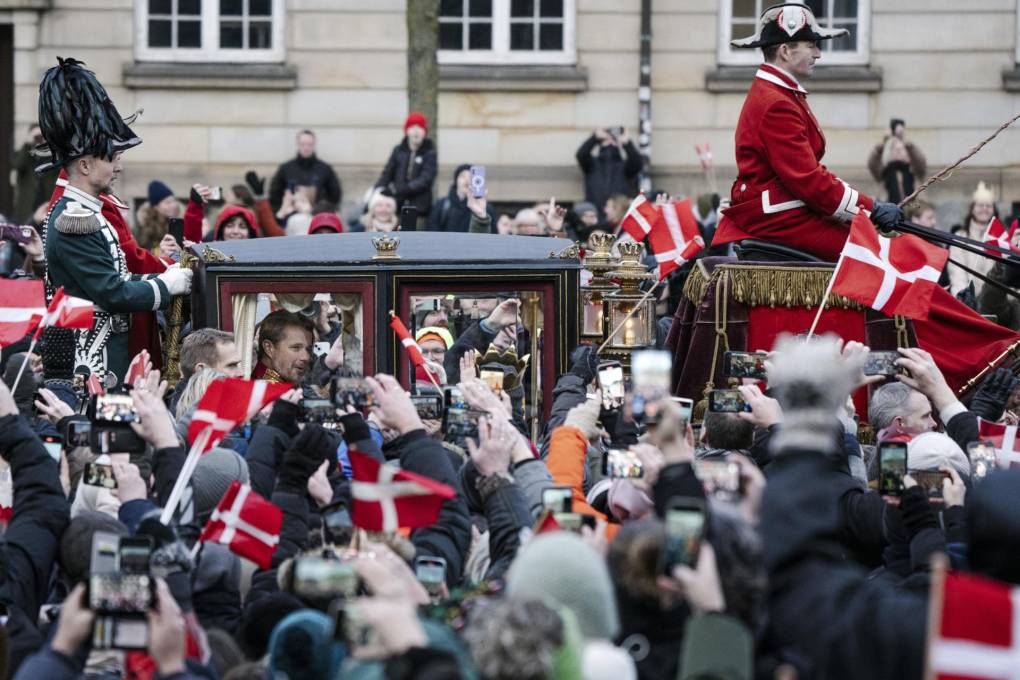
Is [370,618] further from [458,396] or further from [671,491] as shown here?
[458,396]

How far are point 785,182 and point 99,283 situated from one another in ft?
10.3

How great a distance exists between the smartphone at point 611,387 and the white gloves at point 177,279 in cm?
294

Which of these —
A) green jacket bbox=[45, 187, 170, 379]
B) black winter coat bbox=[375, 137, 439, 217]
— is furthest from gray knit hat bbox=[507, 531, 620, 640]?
black winter coat bbox=[375, 137, 439, 217]

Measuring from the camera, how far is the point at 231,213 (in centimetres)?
1248

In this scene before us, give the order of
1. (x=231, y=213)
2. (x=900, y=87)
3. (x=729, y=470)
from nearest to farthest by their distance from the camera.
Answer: (x=729, y=470)
(x=231, y=213)
(x=900, y=87)

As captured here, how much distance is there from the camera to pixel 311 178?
18.7 metres

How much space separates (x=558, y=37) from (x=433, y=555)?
47.9ft

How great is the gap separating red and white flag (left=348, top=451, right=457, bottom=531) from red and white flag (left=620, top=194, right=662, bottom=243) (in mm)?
5314

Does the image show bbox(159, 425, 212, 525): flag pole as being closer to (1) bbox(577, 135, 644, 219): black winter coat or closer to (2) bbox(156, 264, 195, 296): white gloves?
(2) bbox(156, 264, 195, 296): white gloves

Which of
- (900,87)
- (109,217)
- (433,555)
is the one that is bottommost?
(433,555)

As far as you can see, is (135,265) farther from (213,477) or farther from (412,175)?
(412,175)

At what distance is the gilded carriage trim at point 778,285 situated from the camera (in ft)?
31.9

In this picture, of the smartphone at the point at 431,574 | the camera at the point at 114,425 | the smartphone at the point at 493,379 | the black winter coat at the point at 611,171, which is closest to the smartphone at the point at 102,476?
the camera at the point at 114,425

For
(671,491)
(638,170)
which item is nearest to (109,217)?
(671,491)
